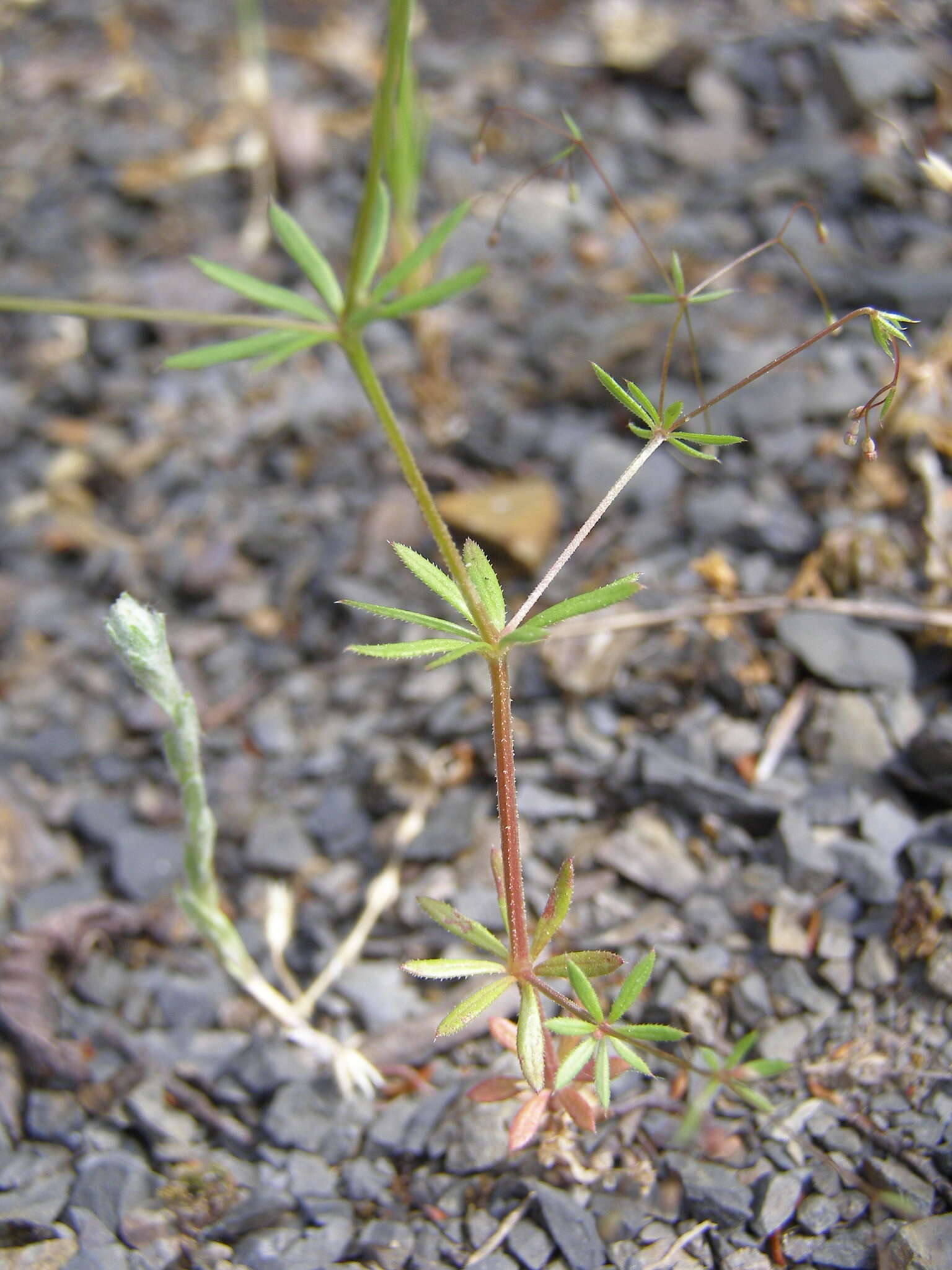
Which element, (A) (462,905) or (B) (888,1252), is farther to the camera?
(A) (462,905)

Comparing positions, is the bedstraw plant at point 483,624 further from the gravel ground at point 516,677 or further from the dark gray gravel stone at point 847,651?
the dark gray gravel stone at point 847,651

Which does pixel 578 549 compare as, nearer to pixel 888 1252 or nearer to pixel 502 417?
pixel 502 417

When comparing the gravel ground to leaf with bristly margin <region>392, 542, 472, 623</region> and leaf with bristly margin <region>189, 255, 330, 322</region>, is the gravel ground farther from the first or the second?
leaf with bristly margin <region>189, 255, 330, 322</region>

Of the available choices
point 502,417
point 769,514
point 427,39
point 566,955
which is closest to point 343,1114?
point 566,955

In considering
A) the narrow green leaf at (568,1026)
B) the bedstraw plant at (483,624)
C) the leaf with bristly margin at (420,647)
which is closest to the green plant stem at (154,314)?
the bedstraw plant at (483,624)

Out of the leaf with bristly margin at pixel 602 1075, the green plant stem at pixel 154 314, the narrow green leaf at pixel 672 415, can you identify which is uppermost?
the green plant stem at pixel 154 314

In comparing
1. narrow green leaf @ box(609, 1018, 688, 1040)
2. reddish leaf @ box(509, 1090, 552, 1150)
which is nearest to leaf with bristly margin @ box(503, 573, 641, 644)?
narrow green leaf @ box(609, 1018, 688, 1040)

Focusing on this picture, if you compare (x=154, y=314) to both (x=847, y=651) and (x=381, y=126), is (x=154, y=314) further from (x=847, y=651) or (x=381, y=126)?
(x=847, y=651)
